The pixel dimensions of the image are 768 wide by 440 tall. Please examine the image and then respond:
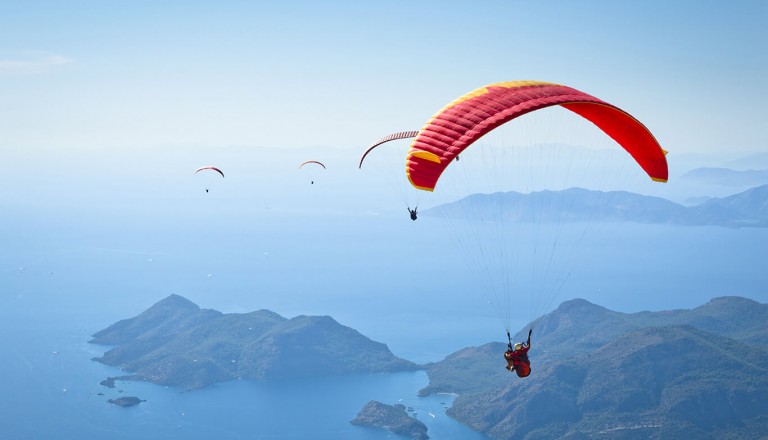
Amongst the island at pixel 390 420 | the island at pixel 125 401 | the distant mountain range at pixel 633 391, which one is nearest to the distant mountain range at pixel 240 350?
the island at pixel 125 401

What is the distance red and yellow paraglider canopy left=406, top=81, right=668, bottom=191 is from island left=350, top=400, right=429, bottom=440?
351ft

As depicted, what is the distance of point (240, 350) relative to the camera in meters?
175

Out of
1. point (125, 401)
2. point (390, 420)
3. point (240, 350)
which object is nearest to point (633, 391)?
point (390, 420)

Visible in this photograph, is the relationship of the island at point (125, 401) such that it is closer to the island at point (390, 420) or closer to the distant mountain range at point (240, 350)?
the distant mountain range at point (240, 350)

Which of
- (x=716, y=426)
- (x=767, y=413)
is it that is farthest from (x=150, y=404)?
(x=767, y=413)

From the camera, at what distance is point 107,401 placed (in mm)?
146000

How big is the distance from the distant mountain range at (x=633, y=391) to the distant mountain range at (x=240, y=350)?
26.7 metres

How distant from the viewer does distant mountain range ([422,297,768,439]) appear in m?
117

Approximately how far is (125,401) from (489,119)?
468 feet

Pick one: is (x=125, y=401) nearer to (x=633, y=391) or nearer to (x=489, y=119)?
(x=633, y=391)

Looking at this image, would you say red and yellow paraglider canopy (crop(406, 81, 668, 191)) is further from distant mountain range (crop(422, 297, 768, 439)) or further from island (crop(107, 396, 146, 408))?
island (crop(107, 396, 146, 408))

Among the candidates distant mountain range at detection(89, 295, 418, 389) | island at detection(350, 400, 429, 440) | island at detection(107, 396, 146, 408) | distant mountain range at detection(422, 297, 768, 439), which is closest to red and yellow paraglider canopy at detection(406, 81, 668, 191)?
distant mountain range at detection(422, 297, 768, 439)

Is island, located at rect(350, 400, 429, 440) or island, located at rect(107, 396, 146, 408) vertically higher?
island, located at rect(107, 396, 146, 408)

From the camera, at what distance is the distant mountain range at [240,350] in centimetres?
16500
